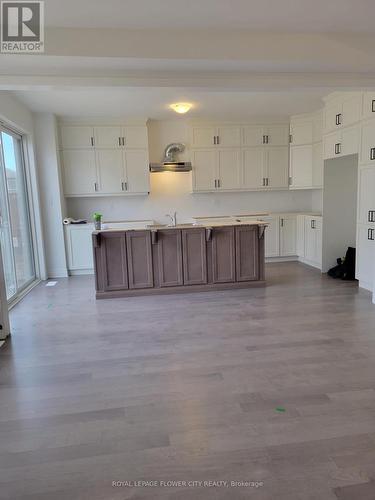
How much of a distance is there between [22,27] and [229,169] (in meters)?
4.60

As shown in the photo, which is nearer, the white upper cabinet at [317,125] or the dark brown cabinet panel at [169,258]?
the dark brown cabinet panel at [169,258]

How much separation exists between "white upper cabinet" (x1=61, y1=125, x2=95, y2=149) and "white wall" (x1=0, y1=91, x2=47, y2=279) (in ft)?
2.06

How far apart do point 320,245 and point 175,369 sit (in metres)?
4.12

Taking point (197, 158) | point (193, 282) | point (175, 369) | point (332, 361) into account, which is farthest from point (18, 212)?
point (332, 361)

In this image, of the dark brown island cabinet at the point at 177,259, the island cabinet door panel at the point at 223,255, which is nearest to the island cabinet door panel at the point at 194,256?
the dark brown island cabinet at the point at 177,259

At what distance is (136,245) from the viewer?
15.8 feet

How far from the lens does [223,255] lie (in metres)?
5.04

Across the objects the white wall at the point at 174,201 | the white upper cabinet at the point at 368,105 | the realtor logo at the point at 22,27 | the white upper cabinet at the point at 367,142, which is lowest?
the white wall at the point at 174,201

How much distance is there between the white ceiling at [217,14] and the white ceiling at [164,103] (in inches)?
64.3

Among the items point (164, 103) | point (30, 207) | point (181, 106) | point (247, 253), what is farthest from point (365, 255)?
point (30, 207)

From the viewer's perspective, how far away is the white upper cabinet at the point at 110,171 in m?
6.33

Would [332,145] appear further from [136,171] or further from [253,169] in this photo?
[136,171]

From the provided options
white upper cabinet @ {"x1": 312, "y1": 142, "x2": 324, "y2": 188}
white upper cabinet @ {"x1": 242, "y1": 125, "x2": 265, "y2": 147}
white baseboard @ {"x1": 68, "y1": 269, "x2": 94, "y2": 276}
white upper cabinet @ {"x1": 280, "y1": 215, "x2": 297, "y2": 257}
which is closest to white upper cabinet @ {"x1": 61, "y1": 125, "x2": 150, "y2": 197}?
white baseboard @ {"x1": 68, "y1": 269, "x2": 94, "y2": 276}

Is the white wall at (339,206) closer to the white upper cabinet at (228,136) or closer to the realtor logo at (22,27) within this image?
the white upper cabinet at (228,136)
